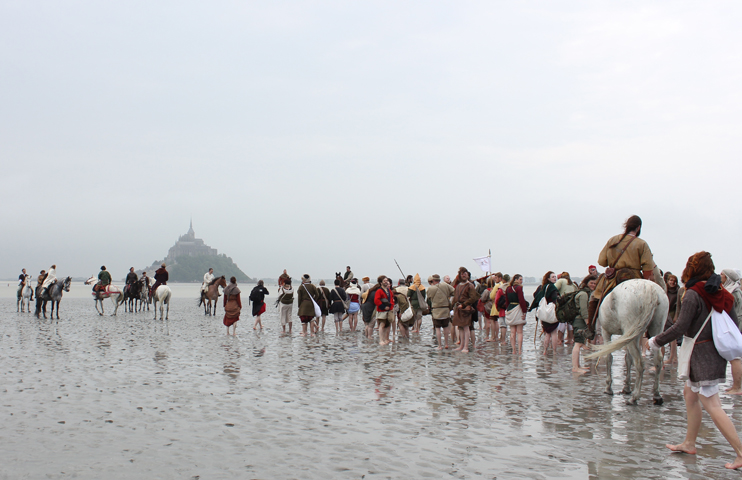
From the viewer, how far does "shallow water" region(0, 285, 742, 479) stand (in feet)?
18.0

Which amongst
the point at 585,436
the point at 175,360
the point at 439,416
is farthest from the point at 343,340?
the point at 585,436

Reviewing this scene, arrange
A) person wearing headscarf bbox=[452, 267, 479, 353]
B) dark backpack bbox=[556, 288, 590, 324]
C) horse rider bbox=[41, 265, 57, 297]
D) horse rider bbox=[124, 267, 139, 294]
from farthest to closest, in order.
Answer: horse rider bbox=[124, 267, 139, 294]
horse rider bbox=[41, 265, 57, 297]
person wearing headscarf bbox=[452, 267, 479, 353]
dark backpack bbox=[556, 288, 590, 324]

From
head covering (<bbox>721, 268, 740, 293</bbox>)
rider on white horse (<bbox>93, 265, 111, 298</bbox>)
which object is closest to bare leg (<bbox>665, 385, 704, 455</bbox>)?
head covering (<bbox>721, 268, 740, 293</bbox>)

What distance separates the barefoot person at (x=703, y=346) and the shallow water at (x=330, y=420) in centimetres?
36

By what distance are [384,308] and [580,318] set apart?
5967 mm

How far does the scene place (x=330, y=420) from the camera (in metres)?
7.34

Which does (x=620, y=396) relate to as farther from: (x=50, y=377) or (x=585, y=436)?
(x=50, y=377)

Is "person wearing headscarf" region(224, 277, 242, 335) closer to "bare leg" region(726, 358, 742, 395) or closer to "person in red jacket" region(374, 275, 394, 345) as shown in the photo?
"person in red jacket" region(374, 275, 394, 345)

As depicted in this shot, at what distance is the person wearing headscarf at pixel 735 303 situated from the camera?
29.9ft

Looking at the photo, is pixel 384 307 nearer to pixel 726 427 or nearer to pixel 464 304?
pixel 464 304

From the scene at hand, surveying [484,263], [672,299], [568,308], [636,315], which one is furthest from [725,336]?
[484,263]

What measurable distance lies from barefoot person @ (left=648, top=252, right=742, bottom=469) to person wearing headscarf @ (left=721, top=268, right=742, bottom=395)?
2799 mm

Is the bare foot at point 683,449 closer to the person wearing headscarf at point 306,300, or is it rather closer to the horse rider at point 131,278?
the person wearing headscarf at point 306,300

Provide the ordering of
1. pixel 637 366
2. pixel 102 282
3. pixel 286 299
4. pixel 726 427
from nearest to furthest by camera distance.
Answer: pixel 726 427 < pixel 637 366 < pixel 286 299 < pixel 102 282
